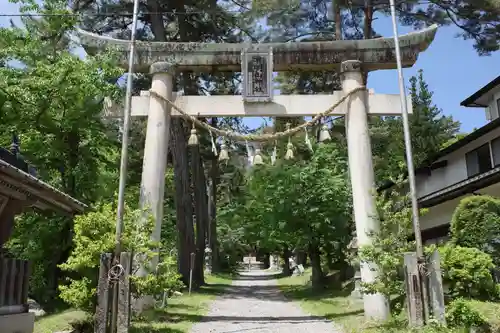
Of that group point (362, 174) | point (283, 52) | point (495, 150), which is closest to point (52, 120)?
point (283, 52)

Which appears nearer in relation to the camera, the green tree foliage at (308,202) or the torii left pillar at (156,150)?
the torii left pillar at (156,150)

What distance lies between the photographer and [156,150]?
1533 cm

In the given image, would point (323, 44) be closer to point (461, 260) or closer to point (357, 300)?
point (461, 260)

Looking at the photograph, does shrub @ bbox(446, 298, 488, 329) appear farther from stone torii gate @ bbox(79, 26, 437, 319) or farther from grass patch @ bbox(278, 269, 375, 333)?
stone torii gate @ bbox(79, 26, 437, 319)

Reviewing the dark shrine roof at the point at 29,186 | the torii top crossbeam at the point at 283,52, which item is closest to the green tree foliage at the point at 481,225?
the torii top crossbeam at the point at 283,52

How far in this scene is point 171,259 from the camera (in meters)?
12.4

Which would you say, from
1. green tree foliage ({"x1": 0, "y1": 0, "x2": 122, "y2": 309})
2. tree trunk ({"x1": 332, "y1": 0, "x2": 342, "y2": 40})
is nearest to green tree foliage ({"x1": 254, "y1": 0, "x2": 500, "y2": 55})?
tree trunk ({"x1": 332, "y1": 0, "x2": 342, "y2": 40})

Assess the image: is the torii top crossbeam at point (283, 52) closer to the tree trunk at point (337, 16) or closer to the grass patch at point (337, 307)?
the tree trunk at point (337, 16)

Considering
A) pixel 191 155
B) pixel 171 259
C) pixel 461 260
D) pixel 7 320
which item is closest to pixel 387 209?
pixel 461 260

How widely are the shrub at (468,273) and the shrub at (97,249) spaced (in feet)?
23.6

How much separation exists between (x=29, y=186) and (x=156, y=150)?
6406 millimetres

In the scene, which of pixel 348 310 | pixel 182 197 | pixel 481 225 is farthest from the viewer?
pixel 182 197

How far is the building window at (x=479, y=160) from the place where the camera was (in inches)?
813

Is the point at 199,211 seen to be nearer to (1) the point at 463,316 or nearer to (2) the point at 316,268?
(2) the point at 316,268
